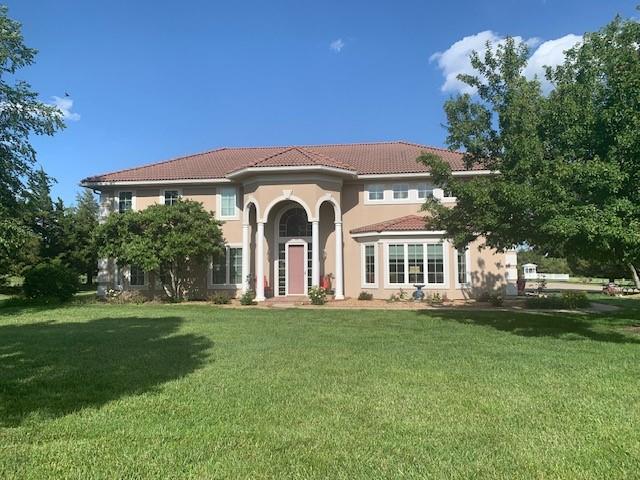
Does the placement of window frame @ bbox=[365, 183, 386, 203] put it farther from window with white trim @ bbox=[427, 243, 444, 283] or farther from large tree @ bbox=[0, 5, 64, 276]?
large tree @ bbox=[0, 5, 64, 276]

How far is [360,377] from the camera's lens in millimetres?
7551

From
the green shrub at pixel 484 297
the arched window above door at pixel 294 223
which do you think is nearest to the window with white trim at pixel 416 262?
the green shrub at pixel 484 297

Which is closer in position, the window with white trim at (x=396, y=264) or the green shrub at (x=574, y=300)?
the green shrub at (x=574, y=300)

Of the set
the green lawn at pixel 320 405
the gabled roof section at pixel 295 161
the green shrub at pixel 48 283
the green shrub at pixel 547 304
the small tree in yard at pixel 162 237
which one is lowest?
the green lawn at pixel 320 405

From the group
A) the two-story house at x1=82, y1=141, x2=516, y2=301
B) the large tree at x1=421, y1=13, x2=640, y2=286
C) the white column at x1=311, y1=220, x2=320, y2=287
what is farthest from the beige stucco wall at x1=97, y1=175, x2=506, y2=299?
the large tree at x1=421, y1=13, x2=640, y2=286

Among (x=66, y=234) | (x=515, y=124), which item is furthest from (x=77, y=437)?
(x=66, y=234)


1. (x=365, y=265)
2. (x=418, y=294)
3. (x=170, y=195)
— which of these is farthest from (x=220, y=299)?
(x=418, y=294)

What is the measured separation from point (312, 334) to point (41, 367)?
5764 mm

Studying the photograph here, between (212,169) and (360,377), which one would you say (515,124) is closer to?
(360,377)

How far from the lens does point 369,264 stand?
Answer: 2305 cm

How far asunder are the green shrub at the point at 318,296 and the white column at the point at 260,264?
7.64 ft

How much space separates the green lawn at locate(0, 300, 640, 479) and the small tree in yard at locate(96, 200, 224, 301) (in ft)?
29.6

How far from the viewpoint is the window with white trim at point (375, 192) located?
78.1 ft

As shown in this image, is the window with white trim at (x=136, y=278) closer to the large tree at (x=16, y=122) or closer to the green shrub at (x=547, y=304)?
the large tree at (x=16, y=122)
